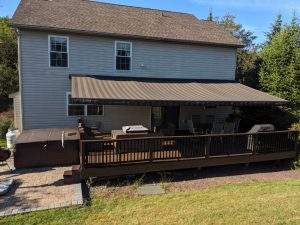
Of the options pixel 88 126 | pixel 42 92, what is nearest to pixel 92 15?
pixel 42 92

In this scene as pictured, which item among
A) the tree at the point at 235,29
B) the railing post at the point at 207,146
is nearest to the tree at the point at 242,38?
the tree at the point at 235,29

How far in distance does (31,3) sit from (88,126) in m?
7.31

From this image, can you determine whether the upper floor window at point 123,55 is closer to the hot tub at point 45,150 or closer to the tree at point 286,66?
the hot tub at point 45,150

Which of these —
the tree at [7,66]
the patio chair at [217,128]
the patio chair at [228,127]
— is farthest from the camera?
the tree at [7,66]

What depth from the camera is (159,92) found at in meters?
11.3

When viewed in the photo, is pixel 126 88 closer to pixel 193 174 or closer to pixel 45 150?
pixel 45 150

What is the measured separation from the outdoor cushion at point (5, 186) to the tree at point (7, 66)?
56.5 ft

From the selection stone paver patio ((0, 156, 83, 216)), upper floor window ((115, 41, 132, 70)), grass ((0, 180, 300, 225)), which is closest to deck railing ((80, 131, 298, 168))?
stone paver patio ((0, 156, 83, 216))

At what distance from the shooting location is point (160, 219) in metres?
5.84

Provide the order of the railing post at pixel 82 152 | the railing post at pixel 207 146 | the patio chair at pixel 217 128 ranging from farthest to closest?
the patio chair at pixel 217 128 < the railing post at pixel 207 146 < the railing post at pixel 82 152

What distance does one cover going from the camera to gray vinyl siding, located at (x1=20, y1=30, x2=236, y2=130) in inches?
464

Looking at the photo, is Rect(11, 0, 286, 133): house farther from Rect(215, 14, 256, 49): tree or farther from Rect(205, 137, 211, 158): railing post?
Rect(215, 14, 256, 49): tree

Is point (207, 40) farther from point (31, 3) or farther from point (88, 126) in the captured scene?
point (31, 3)

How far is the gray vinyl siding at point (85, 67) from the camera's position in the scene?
464 inches
